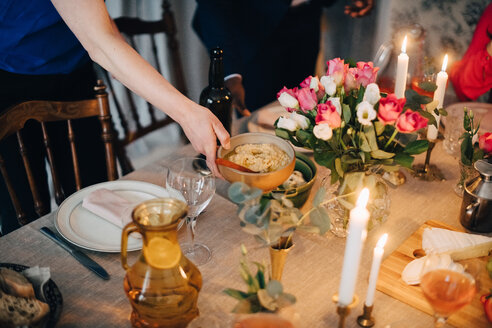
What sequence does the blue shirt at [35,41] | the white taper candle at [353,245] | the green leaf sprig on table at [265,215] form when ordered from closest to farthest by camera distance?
the white taper candle at [353,245] < the green leaf sprig on table at [265,215] < the blue shirt at [35,41]

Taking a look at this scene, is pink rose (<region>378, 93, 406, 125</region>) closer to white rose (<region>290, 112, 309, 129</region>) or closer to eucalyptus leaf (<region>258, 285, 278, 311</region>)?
white rose (<region>290, 112, 309, 129</region>)

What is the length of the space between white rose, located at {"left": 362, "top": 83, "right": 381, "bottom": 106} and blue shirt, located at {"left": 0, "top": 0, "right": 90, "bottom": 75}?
1036 mm

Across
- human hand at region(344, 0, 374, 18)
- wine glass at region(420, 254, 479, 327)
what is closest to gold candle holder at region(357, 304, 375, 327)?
wine glass at region(420, 254, 479, 327)

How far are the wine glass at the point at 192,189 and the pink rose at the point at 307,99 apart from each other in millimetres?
242

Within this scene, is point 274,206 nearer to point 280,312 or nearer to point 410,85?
point 280,312

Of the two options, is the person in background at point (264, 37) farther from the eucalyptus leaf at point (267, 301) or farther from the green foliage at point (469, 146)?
the eucalyptus leaf at point (267, 301)

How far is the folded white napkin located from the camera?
3.37ft

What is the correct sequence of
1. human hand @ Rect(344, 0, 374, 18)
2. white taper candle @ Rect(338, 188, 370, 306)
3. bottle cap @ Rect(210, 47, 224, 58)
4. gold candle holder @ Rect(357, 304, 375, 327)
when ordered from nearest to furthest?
white taper candle @ Rect(338, 188, 370, 306) → gold candle holder @ Rect(357, 304, 375, 327) → bottle cap @ Rect(210, 47, 224, 58) → human hand @ Rect(344, 0, 374, 18)

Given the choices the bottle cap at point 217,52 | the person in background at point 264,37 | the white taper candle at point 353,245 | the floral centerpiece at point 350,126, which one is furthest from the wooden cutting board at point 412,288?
the person in background at point 264,37

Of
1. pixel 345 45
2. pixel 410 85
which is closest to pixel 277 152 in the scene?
pixel 410 85

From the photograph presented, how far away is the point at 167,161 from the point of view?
1329 millimetres

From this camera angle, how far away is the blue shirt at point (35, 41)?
4.55 feet

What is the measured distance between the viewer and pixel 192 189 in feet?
3.25

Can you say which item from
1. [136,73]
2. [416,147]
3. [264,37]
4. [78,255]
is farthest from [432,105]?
[264,37]
